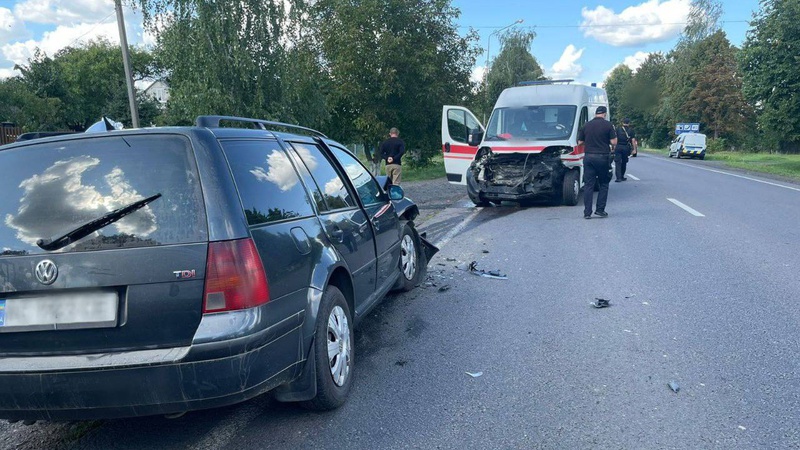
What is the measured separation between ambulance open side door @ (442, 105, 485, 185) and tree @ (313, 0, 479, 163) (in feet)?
27.6

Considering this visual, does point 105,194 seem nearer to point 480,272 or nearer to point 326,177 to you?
point 326,177

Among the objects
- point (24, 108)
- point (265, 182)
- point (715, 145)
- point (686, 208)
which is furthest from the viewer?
point (715, 145)

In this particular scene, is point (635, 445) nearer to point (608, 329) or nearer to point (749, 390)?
point (749, 390)

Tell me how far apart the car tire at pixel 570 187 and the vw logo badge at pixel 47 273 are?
10.6m

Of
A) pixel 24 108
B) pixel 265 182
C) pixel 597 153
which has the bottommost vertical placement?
pixel 597 153

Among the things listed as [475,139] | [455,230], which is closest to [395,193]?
[455,230]

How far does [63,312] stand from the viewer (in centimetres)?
266

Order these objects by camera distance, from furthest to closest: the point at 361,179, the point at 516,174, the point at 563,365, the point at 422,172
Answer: the point at 422,172
the point at 516,174
the point at 361,179
the point at 563,365

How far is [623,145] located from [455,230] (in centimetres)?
942

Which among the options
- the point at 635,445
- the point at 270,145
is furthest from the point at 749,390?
the point at 270,145

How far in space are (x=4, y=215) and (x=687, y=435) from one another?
12.0ft

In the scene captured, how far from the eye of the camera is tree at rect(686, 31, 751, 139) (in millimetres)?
52719

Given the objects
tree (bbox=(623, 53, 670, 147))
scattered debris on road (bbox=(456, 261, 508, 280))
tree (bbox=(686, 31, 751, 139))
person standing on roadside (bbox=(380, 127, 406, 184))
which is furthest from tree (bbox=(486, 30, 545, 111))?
scattered debris on road (bbox=(456, 261, 508, 280))

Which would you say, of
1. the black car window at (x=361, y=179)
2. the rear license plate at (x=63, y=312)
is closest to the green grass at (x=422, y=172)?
the black car window at (x=361, y=179)
